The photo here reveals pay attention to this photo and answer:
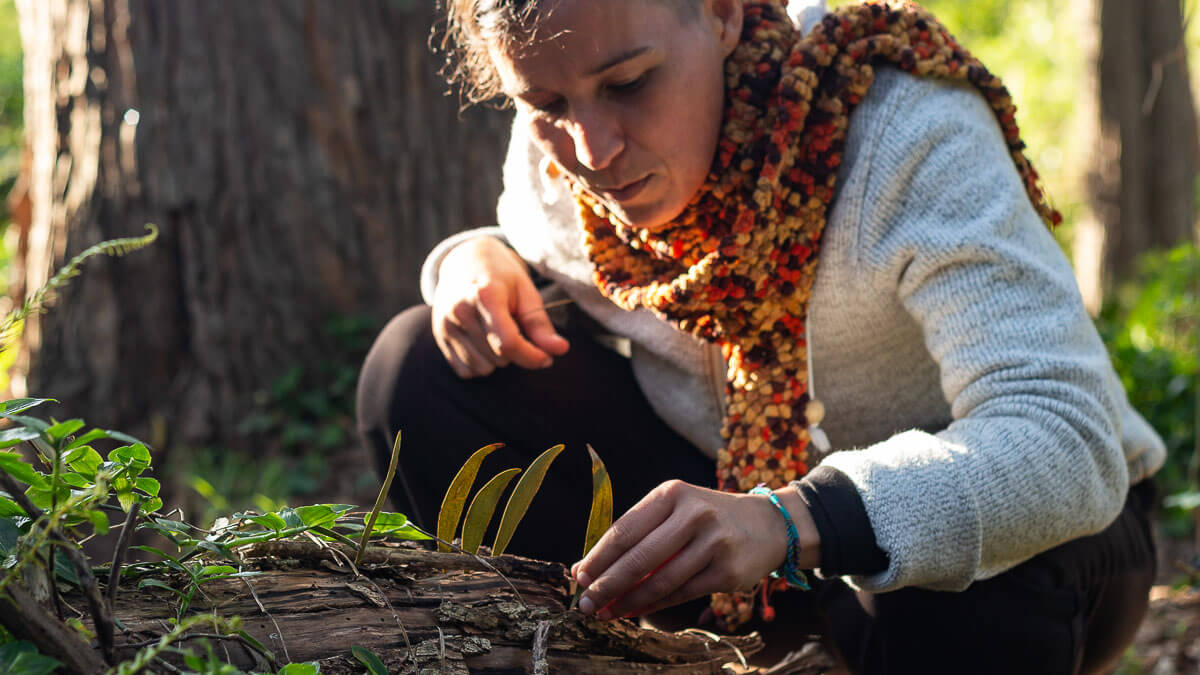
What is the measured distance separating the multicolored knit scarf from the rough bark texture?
4.47 metres

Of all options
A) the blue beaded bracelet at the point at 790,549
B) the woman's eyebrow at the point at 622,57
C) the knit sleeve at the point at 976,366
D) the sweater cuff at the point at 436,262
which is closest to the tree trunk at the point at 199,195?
the sweater cuff at the point at 436,262

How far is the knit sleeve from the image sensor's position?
4.19 ft

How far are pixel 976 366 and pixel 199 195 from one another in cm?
267

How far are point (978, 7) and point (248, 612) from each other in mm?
12777

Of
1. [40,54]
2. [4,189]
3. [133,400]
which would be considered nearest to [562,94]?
[133,400]

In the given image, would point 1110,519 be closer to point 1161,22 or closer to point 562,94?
point 562,94

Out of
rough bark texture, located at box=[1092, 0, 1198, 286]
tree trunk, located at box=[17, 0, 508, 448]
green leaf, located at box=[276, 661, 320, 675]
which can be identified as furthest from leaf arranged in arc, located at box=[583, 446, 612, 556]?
rough bark texture, located at box=[1092, 0, 1198, 286]

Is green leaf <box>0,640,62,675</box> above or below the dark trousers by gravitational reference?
above

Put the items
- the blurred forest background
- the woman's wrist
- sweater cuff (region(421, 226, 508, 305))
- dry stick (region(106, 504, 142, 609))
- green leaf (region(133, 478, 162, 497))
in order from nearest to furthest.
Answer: dry stick (region(106, 504, 142, 609)) < green leaf (region(133, 478, 162, 497)) < the woman's wrist < sweater cuff (region(421, 226, 508, 305)) < the blurred forest background

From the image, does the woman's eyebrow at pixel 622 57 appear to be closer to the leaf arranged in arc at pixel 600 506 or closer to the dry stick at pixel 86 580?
the leaf arranged in arc at pixel 600 506

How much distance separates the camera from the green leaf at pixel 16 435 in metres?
0.78

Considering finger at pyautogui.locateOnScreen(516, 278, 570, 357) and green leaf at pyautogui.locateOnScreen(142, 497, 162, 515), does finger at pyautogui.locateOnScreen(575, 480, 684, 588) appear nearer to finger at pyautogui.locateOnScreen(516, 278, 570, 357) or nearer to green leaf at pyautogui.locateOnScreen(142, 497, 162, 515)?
green leaf at pyautogui.locateOnScreen(142, 497, 162, 515)

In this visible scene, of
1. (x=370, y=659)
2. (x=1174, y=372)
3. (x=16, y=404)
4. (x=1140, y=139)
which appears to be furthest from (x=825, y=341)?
(x=1140, y=139)

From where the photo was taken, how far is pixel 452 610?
3.59 feet
